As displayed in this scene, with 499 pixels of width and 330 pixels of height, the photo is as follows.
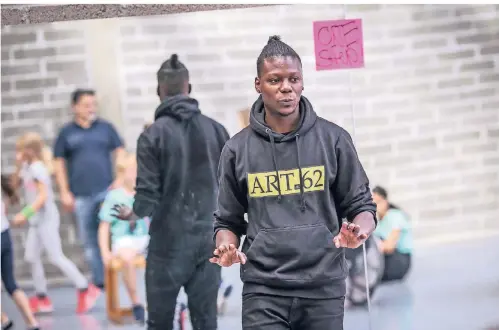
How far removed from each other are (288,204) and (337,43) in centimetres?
124

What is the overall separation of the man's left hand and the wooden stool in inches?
59.5

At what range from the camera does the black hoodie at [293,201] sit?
292cm

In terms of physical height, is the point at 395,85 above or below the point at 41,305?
above

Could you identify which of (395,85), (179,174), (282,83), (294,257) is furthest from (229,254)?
(395,85)

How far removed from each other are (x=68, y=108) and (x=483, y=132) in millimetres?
1830

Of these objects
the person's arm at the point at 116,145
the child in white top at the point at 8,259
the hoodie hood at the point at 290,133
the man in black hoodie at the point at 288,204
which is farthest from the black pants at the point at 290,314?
the child in white top at the point at 8,259

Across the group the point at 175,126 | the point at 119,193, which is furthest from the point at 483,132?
the point at 119,193

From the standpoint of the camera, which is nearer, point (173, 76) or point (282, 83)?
point (282, 83)

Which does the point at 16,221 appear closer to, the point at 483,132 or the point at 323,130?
the point at 323,130

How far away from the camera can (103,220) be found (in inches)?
162

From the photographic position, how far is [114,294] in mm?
4117

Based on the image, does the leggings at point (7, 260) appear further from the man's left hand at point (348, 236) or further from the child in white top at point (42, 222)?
the man's left hand at point (348, 236)

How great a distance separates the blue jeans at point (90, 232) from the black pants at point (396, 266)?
1.25 m

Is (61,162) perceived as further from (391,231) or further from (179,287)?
(391,231)
